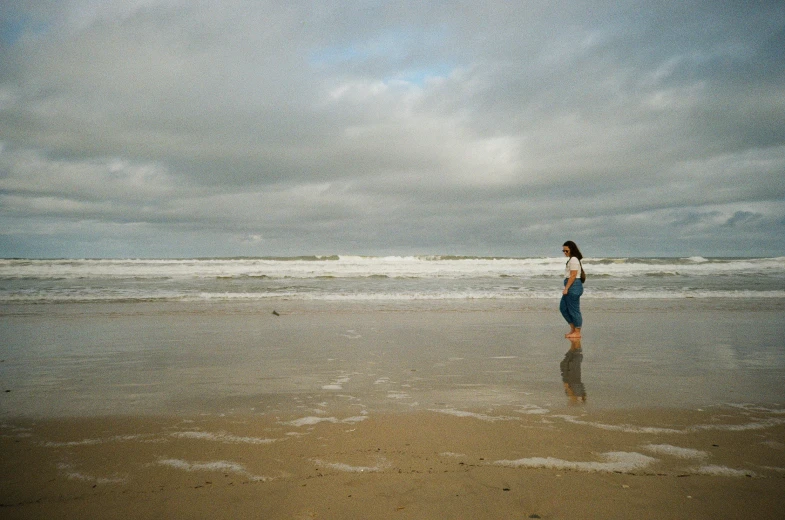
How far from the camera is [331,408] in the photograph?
15.8ft

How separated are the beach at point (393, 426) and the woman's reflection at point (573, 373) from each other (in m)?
0.04

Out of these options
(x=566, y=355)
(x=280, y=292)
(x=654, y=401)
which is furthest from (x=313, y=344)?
(x=280, y=292)

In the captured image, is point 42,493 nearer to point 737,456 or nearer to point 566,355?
point 737,456

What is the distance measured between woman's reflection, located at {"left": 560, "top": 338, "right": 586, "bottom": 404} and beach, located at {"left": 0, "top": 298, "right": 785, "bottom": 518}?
1.7 inches

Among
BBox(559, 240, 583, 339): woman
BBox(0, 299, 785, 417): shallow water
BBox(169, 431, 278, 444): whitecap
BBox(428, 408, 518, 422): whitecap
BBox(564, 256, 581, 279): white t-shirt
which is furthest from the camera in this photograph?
BBox(564, 256, 581, 279): white t-shirt

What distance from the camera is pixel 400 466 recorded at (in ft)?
10.9

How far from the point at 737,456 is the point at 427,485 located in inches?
94.9

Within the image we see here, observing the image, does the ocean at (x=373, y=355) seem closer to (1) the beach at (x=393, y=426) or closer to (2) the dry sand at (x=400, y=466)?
(1) the beach at (x=393, y=426)

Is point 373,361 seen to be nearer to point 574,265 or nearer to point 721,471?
point 721,471

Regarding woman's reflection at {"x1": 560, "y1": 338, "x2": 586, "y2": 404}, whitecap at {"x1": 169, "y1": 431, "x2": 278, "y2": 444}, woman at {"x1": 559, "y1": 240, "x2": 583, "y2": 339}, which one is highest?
woman at {"x1": 559, "y1": 240, "x2": 583, "y2": 339}

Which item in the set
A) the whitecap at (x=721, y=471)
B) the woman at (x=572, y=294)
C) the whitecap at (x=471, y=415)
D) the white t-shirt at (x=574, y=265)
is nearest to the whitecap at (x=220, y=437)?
the whitecap at (x=471, y=415)

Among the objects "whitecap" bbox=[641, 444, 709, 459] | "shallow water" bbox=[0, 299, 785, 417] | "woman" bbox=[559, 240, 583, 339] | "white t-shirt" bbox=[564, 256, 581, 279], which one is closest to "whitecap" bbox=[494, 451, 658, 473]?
"whitecap" bbox=[641, 444, 709, 459]

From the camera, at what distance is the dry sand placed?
2818 millimetres

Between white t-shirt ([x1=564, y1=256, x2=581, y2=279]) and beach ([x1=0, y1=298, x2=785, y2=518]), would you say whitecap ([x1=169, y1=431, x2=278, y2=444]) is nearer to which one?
beach ([x1=0, y1=298, x2=785, y2=518])
